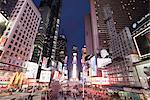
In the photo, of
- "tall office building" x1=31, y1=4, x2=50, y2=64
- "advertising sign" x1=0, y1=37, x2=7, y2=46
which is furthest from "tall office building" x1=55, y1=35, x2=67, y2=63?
"advertising sign" x1=0, y1=37, x2=7, y2=46

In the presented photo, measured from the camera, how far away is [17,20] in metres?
45.7

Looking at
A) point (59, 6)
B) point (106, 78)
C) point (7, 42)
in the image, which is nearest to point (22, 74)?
point (7, 42)

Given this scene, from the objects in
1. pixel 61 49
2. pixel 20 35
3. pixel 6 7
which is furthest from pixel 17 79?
pixel 61 49

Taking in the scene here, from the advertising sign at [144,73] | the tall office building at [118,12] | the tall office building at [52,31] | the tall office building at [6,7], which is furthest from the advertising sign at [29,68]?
the tall office building at [118,12]

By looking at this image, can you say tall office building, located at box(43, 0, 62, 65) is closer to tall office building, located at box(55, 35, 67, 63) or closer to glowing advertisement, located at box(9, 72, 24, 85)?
tall office building, located at box(55, 35, 67, 63)

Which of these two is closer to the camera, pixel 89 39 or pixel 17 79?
pixel 17 79

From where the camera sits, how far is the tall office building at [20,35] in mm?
40156

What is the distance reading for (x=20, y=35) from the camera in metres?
47.2

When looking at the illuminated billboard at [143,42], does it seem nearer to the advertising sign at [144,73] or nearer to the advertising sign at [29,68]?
the advertising sign at [144,73]

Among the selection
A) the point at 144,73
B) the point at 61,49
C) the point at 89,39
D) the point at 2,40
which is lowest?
the point at 144,73

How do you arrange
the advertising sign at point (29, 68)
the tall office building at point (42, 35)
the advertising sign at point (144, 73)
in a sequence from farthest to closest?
the tall office building at point (42, 35) → the advertising sign at point (29, 68) → the advertising sign at point (144, 73)

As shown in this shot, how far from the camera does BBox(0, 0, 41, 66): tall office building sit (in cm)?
4016

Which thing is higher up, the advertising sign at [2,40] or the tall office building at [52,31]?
the tall office building at [52,31]

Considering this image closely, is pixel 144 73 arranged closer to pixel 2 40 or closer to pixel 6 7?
pixel 2 40
